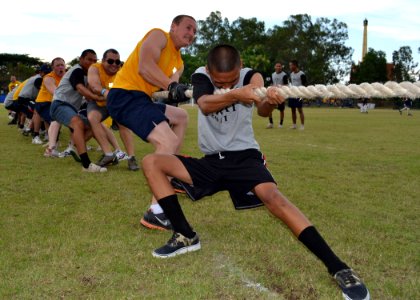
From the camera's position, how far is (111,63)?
6562mm

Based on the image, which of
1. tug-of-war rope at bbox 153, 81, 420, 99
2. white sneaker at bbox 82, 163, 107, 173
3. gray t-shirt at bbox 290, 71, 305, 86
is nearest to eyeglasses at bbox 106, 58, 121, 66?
white sneaker at bbox 82, 163, 107, 173

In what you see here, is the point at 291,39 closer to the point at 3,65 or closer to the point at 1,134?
the point at 3,65

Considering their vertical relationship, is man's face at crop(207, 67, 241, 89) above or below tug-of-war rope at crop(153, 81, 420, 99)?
above

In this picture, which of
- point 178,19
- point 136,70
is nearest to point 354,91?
point 178,19

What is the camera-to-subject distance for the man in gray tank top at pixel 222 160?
2.84 m

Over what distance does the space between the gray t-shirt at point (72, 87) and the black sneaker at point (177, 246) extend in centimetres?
437

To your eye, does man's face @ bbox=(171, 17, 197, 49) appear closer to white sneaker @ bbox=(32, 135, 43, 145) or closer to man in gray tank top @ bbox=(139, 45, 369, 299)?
man in gray tank top @ bbox=(139, 45, 369, 299)

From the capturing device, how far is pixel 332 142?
33.7 feet

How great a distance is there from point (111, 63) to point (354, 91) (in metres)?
4.67

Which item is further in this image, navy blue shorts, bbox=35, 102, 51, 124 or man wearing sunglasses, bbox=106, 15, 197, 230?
navy blue shorts, bbox=35, 102, 51, 124

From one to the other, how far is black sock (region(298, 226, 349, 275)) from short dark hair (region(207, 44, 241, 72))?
108cm

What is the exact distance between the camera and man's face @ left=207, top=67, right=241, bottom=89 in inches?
113

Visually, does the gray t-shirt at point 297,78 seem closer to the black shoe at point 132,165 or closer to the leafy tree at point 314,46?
→ the black shoe at point 132,165

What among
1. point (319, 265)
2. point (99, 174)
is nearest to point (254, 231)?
point (319, 265)
